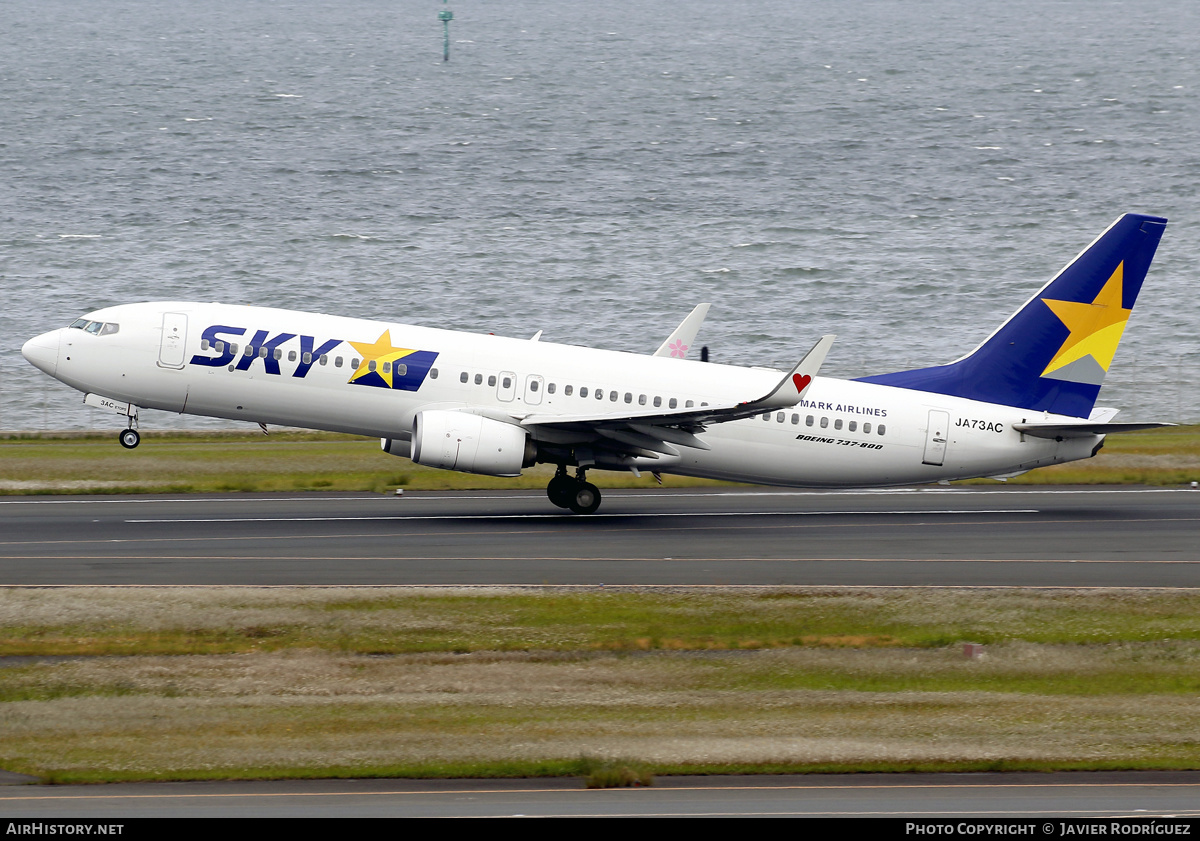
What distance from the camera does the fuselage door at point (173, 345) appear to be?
34344 millimetres

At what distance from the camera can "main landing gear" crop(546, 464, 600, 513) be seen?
3681 cm

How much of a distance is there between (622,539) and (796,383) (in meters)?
5.48

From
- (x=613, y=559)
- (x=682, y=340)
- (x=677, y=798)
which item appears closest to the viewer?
(x=677, y=798)

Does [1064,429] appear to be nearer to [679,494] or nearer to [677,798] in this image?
[679,494]

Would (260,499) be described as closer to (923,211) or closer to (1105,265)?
(1105,265)

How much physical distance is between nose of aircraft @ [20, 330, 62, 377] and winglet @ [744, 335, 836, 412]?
16754 millimetres

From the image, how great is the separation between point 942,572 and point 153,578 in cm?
1610

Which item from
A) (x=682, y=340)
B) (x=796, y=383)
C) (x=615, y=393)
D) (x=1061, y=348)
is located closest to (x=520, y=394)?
(x=615, y=393)

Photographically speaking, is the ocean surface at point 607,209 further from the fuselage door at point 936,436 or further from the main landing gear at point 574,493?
the main landing gear at point 574,493

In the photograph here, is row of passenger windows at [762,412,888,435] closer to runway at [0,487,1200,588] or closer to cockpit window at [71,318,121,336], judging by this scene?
runway at [0,487,1200,588]

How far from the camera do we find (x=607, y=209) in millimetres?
119688

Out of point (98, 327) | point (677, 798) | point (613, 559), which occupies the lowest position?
point (677, 798)

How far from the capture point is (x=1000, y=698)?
22.5 meters

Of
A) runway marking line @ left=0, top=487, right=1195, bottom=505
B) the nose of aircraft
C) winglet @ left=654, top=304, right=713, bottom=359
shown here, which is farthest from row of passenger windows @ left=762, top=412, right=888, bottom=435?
the nose of aircraft
